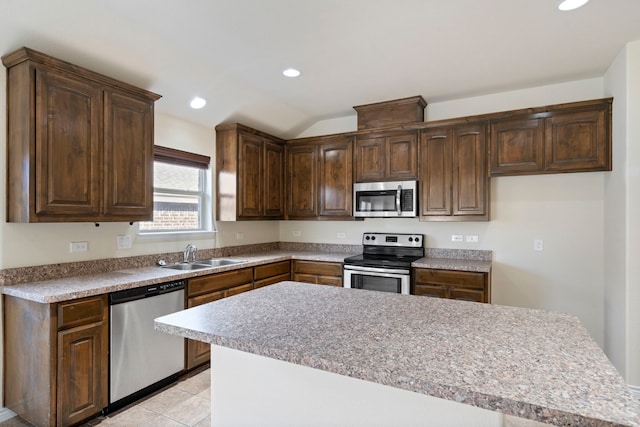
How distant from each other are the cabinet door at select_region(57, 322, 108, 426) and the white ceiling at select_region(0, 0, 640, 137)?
194 centimetres

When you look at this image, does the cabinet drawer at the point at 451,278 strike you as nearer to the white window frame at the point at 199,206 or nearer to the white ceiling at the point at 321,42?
the white ceiling at the point at 321,42

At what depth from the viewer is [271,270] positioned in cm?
393

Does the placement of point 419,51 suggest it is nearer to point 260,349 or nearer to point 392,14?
point 392,14

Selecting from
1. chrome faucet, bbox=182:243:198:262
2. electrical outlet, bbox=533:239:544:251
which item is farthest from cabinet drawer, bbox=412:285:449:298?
chrome faucet, bbox=182:243:198:262

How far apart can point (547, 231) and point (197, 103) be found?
3.76 meters

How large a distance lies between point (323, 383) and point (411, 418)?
33 centimetres

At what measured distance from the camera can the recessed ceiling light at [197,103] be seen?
3.42 metres

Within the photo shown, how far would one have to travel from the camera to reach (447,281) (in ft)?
11.1

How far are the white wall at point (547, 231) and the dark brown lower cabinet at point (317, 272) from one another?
51.3 inches

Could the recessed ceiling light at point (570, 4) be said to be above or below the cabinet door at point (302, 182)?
above

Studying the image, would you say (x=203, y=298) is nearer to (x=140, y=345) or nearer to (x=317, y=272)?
(x=140, y=345)

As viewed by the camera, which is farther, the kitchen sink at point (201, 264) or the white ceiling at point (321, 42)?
the kitchen sink at point (201, 264)

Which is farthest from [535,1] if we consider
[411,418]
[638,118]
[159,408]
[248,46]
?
[159,408]

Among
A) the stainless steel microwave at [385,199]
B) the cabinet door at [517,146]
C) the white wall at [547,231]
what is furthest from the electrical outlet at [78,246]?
the cabinet door at [517,146]
